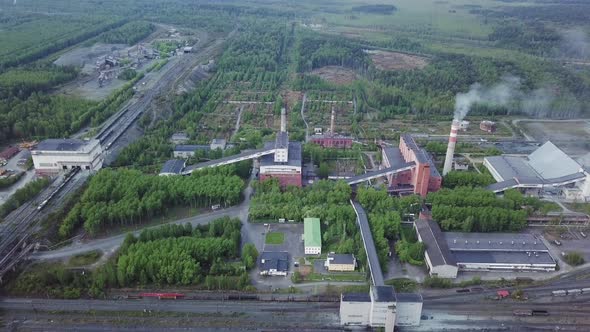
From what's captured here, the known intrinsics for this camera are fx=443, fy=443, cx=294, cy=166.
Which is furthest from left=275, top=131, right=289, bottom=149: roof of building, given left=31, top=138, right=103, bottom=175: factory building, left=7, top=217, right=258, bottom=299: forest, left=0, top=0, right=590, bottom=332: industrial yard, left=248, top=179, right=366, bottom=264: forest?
left=31, top=138, right=103, bottom=175: factory building

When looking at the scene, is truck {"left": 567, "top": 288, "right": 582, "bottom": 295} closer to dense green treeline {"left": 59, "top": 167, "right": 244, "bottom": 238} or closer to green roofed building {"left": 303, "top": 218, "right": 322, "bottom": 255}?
green roofed building {"left": 303, "top": 218, "right": 322, "bottom": 255}

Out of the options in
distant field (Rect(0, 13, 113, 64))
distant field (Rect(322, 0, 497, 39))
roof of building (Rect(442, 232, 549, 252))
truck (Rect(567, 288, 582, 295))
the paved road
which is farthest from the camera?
distant field (Rect(322, 0, 497, 39))

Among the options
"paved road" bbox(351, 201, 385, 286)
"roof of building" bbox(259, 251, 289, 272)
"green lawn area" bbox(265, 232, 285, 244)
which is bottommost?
"green lawn area" bbox(265, 232, 285, 244)

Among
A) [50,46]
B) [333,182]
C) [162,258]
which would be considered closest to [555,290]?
[333,182]

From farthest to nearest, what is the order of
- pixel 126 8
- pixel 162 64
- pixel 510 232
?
pixel 126 8
pixel 162 64
pixel 510 232

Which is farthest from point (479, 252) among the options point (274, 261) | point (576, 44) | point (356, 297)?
point (576, 44)

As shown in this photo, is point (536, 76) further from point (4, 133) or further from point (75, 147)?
point (4, 133)
